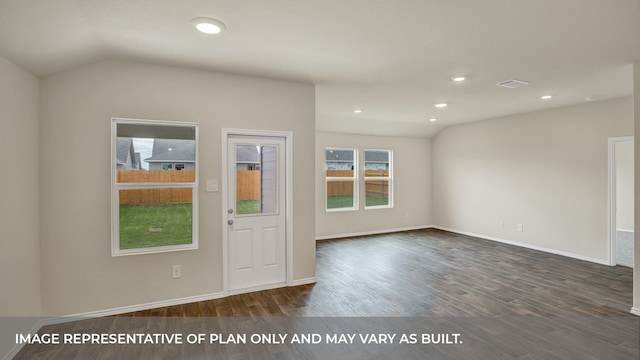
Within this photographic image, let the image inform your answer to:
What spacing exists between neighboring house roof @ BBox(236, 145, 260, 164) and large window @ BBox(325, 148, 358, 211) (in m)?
3.16

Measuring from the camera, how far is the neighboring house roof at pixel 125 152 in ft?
10.2

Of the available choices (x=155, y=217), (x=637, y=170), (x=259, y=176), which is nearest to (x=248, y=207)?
(x=259, y=176)

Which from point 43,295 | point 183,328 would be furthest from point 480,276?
point 43,295

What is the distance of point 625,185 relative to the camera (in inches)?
271

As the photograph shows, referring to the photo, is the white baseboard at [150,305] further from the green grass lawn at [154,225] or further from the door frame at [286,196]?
the green grass lawn at [154,225]

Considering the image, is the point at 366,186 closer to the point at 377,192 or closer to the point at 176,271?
the point at 377,192

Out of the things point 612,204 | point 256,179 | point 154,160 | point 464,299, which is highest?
point 154,160

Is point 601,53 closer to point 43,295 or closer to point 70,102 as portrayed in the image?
point 70,102

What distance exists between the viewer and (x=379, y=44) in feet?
8.97

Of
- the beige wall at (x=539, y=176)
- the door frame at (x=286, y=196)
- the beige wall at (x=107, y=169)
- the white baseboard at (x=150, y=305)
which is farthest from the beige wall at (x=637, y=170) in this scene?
the white baseboard at (x=150, y=305)

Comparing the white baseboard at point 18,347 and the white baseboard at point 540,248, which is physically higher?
the white baseboard at point 540,248

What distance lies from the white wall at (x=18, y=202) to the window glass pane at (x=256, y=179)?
6.11 ft

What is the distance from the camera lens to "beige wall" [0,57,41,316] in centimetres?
234

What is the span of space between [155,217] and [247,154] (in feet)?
4.04
